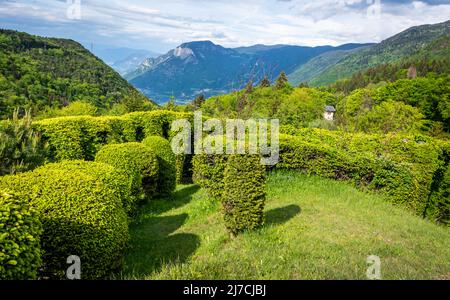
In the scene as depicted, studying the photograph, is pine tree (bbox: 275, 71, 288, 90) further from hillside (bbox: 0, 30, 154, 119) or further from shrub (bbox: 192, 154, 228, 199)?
shrub (bbox: 192, 154, 228, 199)

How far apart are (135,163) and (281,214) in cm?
515

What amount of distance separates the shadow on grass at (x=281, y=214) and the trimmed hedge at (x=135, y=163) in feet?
13.7

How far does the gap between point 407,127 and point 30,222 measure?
42.8m

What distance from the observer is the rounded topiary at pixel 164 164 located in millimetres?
13492

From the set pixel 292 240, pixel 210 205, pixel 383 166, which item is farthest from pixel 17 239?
pixel 383 166

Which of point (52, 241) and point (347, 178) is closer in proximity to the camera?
point (52, 241)

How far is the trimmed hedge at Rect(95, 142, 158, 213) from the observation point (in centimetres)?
1062

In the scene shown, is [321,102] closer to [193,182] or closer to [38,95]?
[38,95]

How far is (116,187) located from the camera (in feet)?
25.2

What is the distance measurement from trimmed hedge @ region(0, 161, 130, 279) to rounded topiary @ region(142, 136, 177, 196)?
6943 mm

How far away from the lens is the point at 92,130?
45.6 feet

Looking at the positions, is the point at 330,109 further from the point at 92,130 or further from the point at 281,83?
the point at 92,130

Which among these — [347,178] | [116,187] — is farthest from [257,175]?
[347,178]

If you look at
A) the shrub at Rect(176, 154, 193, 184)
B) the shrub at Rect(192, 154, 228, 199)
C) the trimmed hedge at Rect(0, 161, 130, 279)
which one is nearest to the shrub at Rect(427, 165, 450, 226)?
the shrub at Rect(192, 154, 228, 199)
